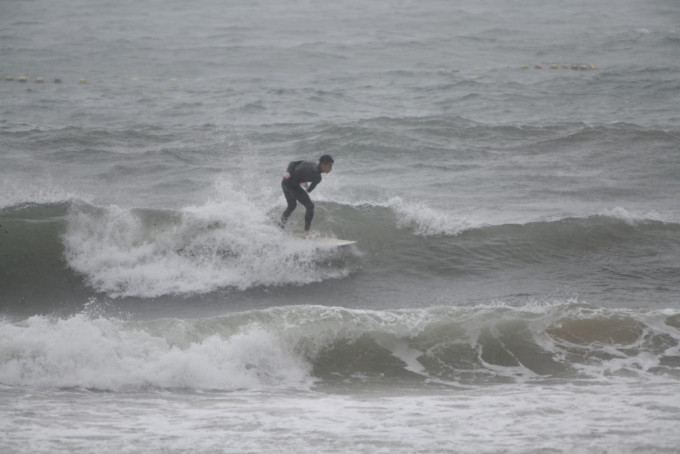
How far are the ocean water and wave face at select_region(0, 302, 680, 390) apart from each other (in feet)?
0.10

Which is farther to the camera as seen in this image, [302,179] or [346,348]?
[302,179]

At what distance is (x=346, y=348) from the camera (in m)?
8.38

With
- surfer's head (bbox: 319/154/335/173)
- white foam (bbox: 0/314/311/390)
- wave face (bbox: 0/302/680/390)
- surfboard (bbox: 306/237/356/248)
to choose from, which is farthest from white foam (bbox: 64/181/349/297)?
white foam (bbox: 0/314/311/390)

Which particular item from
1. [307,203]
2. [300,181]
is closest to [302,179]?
[300,181]

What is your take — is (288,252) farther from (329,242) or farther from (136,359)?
(136,359)

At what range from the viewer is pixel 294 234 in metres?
11.4

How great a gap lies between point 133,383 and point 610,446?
15.4 feet

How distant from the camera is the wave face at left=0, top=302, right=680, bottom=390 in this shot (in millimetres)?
7598

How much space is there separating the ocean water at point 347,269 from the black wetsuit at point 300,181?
0.63 meters

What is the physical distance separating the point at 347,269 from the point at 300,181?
1610 millimetres

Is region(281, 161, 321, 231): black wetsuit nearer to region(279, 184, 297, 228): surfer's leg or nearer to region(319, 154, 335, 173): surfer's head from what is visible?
region(279, 184, 297, 228): surfer's leg

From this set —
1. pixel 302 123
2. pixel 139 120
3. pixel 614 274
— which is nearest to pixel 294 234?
pixel 614 274

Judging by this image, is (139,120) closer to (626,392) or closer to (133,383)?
(133,383)

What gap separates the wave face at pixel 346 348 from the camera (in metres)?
7.60
